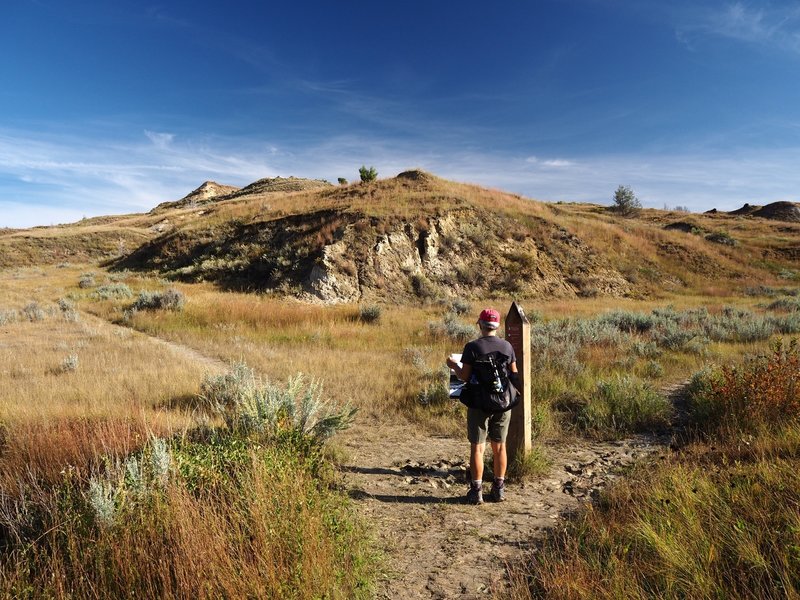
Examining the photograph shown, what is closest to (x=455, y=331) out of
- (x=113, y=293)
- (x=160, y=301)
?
(x=160, y=301)

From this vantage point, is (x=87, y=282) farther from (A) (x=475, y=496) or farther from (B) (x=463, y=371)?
(A) (x=475, y=496)

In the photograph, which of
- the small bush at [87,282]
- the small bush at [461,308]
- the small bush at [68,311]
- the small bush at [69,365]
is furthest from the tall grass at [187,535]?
the small bush at [87,282]

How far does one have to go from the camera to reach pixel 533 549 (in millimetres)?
3660

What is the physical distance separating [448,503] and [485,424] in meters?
0.92

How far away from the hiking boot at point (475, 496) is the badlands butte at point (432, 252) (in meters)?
18.1

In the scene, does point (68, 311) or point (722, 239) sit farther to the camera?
point (722, 239)

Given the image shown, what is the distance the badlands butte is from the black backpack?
18028 mm

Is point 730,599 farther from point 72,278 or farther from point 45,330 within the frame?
point 72,278

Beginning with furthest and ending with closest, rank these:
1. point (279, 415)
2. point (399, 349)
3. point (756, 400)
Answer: point (399, 349) < point (756, 400) < point (279, 415)

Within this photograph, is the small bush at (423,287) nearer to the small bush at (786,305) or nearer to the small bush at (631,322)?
the small bush at (631,322)

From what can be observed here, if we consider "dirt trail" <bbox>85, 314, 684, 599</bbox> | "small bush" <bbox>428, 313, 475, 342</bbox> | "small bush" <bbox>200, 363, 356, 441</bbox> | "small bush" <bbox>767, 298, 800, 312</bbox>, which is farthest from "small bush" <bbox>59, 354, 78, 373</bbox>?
"small bush" <bbox>767, 298, 800, 312</bbox>

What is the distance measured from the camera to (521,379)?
5129 mm

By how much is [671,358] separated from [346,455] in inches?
345

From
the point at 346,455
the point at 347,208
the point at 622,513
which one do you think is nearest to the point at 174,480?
the point at 346,455
